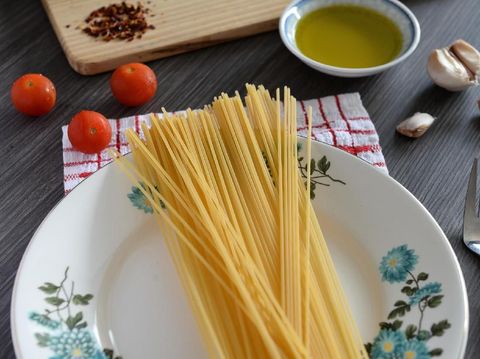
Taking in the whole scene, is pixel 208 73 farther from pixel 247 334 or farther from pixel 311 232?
pixel 247 334

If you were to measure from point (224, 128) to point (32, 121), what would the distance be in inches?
18.9

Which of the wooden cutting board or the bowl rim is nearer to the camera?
the bowl rim

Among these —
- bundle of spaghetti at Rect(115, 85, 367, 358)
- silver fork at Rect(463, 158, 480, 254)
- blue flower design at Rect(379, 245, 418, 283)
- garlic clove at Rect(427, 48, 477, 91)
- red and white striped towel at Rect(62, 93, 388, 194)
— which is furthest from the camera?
garlic clove at Rect(427, 48, 477, 91)

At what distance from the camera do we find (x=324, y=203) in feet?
3.28

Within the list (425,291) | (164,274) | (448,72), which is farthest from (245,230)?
(448,72)

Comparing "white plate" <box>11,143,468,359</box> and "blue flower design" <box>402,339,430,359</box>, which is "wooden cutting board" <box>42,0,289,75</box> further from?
"blue flower design" <box>402,339,430,359</box>

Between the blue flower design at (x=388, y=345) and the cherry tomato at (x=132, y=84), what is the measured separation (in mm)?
687

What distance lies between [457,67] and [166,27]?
0.65 m

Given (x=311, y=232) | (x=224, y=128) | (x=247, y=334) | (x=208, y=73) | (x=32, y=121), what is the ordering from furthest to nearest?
(x=208, y=73)
(x=32, y=121)
(x=224, y=128)
(x=311, y=232)
(x=247, y=334)

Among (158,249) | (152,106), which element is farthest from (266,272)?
(152,106)

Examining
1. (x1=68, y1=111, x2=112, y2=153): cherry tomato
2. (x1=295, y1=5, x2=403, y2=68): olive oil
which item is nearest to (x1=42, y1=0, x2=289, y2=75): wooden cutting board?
(x1=295, y1=5, x2=403, y2=68): olive oil

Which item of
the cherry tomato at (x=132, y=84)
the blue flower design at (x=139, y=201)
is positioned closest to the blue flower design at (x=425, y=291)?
the blue flower design at (x=139, y=201)

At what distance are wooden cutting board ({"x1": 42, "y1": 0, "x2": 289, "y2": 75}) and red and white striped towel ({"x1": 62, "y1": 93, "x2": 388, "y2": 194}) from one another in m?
0.19

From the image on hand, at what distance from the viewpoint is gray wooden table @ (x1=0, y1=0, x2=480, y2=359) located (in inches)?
43.5
